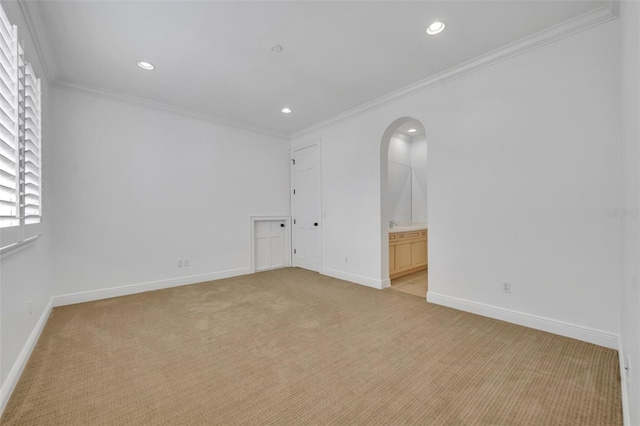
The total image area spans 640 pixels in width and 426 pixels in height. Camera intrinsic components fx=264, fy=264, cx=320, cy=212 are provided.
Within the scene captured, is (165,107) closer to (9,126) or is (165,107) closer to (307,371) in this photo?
(9,126)

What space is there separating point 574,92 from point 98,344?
4.93 m

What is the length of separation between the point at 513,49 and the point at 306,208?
3902 mm

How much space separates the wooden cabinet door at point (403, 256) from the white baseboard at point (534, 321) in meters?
1.21

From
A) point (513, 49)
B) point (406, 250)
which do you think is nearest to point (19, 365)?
point (406, 250)

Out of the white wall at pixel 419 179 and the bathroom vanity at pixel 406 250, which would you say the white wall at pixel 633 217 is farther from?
the white wall at pixel 419 179

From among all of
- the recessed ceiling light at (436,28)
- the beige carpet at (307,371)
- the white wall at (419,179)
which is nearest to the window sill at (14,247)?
the beige carpet at (307,371)

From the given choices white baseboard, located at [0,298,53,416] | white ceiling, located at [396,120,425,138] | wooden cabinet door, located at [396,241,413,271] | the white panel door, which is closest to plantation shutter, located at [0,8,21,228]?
white baseboard, located at [0,298,53,416]

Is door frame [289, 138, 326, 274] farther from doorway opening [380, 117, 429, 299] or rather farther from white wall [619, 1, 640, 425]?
white wall [619, 1, 640, 425]

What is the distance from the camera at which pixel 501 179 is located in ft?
9.36

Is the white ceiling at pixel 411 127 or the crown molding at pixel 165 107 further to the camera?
the white ceiling at pixel 411 127

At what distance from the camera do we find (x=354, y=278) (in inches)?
175

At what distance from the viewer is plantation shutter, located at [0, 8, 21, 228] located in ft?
5.34

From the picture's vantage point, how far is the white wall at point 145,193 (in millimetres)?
3473

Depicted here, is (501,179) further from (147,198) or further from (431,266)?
(147,198)
